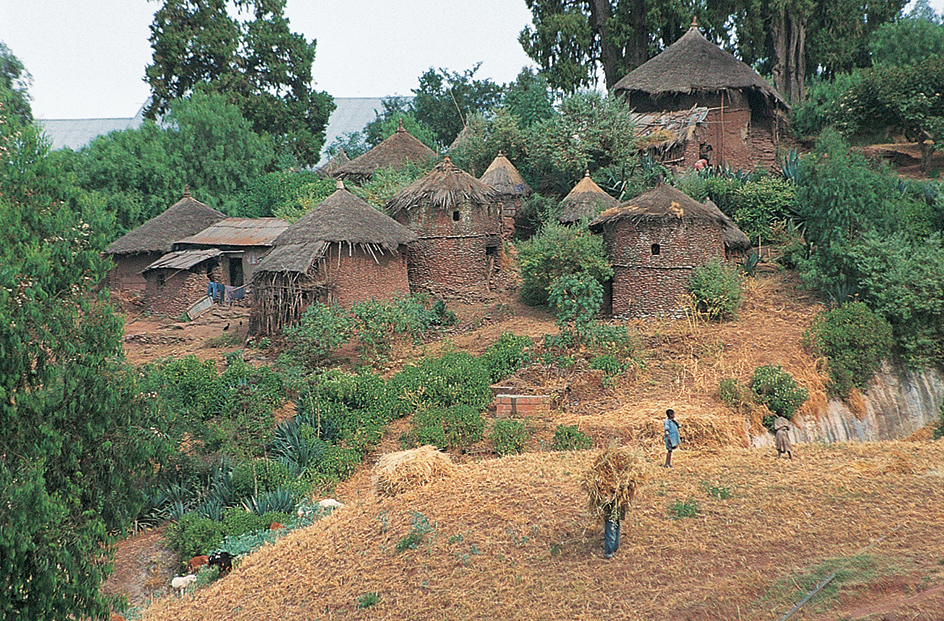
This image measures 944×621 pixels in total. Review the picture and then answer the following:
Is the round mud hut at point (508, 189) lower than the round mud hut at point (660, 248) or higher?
higher

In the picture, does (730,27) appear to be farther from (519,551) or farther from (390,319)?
(519,551)

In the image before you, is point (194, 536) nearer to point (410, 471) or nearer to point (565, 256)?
point (410, 471)

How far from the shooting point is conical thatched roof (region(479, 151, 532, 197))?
76.6 ft

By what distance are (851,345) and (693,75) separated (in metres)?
12.7

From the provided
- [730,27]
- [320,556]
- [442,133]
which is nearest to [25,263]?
[320,556]

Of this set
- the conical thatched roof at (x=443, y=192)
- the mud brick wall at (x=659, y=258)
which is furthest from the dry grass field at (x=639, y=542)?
the conical thatched roof at (x=443, y=192)

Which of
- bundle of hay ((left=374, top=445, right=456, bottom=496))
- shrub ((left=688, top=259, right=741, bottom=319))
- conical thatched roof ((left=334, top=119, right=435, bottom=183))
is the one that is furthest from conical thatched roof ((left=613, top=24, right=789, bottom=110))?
bundle of hay ((left=374, top=445, right=456, bottom=496))

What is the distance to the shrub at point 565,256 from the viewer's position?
682 inches

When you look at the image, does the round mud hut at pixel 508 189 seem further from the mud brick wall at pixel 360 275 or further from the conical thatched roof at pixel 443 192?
the mud brick wall at pixel 360 275

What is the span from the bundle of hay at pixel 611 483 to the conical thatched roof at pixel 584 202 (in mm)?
12456

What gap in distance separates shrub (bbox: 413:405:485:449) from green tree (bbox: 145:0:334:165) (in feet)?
73.9

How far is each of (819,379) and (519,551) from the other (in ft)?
24.5

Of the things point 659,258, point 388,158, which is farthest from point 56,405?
point 388,158

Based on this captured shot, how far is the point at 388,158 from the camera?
28.8 metres
